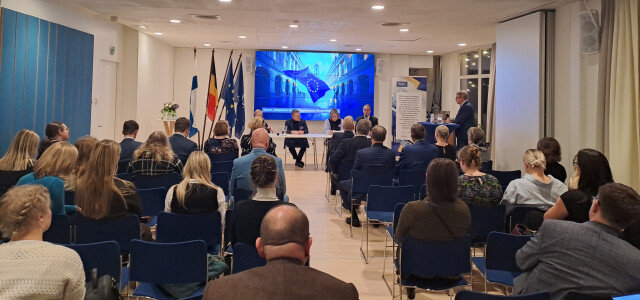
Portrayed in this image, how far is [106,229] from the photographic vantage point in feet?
11.3

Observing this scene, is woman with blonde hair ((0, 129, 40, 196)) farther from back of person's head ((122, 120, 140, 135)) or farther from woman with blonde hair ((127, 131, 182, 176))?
back of person's head ((122, 120, 140, 135))

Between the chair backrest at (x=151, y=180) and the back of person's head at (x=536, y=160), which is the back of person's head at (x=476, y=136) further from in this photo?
the chair backrest at (x=151, y=180)

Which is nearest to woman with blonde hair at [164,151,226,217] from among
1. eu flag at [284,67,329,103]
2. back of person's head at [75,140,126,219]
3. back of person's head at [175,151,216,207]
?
back of person's head at [175,151,216,207]

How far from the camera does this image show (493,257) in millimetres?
3250

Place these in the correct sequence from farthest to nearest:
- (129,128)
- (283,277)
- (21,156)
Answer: (129,128)
(21,156)
(283,277)

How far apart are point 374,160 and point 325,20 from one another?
4203mm

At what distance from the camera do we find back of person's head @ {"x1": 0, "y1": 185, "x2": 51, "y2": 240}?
219cm

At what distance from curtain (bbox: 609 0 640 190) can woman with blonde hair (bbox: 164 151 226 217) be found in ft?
17.6

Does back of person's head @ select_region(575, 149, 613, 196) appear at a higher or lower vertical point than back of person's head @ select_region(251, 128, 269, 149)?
lower

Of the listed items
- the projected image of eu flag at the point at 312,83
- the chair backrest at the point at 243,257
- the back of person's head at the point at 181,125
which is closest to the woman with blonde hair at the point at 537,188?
the chair backrest at the point at 243,257

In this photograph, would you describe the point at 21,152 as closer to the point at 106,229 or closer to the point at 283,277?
the point at 106,229

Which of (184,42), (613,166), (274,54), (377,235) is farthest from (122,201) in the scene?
(274,54)

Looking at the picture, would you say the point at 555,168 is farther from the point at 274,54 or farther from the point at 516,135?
the point at 274,54

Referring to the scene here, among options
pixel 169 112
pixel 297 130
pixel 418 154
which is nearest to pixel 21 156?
pixel 418 154
